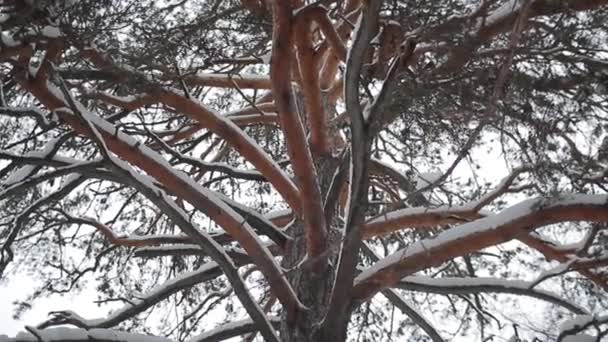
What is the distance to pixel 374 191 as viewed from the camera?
A: 5293 millimetres

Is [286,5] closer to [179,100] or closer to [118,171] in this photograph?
[179,100]

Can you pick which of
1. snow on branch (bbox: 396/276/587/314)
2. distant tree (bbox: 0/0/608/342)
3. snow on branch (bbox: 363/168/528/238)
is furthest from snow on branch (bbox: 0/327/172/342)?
snow on branch (bbox: 396/276/587/314)

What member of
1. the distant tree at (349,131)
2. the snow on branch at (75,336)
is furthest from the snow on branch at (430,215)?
the snow on branch at (75,336)

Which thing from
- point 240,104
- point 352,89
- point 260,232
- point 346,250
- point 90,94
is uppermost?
point 240,104

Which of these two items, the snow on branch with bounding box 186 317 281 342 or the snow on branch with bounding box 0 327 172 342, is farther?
the snow on branch with bounding box 186 317 281 342

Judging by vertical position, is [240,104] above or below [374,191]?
above

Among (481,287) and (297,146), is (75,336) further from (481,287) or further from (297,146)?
(481,287)

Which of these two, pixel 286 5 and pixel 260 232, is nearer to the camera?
pixel 286 5

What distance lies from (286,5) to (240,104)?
10.6 feet

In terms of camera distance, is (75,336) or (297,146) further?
(297,146)

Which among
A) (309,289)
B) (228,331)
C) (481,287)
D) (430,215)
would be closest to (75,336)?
(228,331)

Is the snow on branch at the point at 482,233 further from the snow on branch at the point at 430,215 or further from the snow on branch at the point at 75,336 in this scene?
the snow on branch at the point at 75,336

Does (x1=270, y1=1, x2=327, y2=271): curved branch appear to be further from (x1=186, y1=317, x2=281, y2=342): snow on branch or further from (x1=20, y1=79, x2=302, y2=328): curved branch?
(x1=186, y1=317, x2=281, y2=342): snow on branch

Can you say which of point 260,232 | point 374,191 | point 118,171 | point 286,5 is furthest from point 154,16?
point 374,191
